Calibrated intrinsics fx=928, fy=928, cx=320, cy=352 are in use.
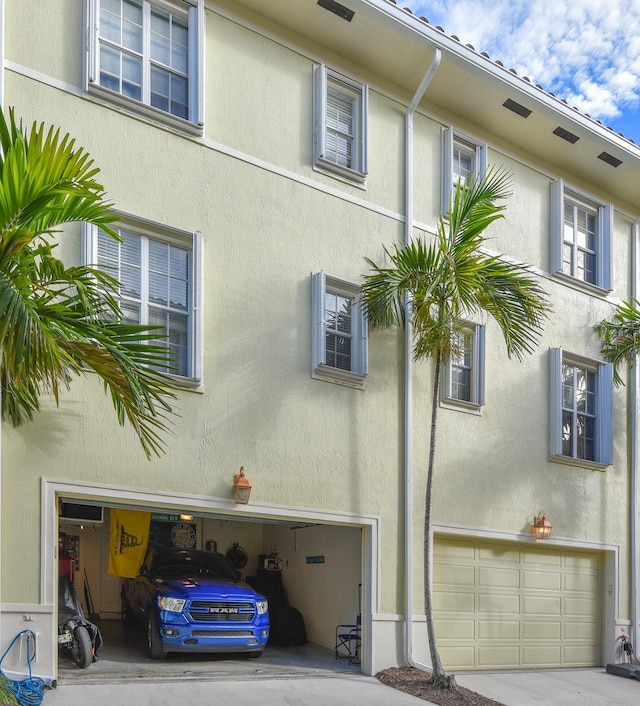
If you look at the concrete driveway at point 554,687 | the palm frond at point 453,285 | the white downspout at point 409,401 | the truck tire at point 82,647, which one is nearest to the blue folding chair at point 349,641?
the white downspout at point 409,401

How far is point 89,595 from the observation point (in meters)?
16.8

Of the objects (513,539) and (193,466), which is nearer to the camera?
(193,466)

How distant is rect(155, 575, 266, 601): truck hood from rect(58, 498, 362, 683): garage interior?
90 cm

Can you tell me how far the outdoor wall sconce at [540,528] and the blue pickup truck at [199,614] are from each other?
5.12 meters

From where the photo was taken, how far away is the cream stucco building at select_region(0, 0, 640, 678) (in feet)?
36.8

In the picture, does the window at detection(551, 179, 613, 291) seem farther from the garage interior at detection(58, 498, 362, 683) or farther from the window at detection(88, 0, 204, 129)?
the window at detection(88, 0, 204, 129)

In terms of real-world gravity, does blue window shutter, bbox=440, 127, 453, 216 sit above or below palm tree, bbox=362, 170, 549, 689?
above

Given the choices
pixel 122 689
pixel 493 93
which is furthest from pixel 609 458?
pixel 122 689

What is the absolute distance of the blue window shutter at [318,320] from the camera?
13.1 m

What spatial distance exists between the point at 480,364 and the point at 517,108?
14.7 ft

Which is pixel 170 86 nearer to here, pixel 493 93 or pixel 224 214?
pixel 224 214

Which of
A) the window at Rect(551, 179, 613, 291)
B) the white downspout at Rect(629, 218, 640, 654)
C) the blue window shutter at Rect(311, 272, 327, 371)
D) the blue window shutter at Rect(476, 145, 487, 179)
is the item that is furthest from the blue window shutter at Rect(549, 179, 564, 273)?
the blue window shutter at Rect(311, 272, 327, 371)

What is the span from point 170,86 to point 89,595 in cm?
930

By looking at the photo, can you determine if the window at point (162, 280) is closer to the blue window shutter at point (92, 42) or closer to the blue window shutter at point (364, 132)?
the blue window shutter at point (92, 42)
